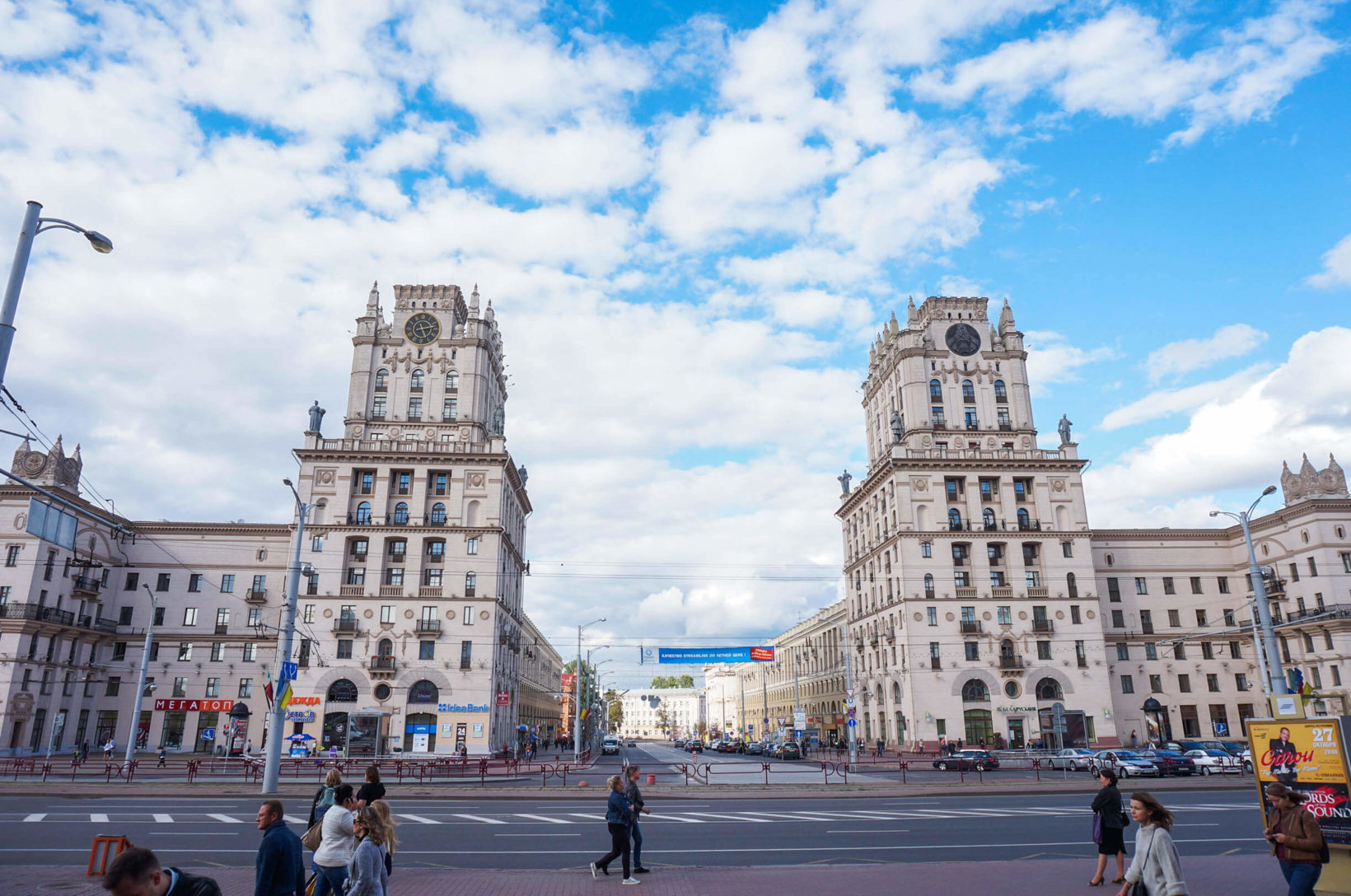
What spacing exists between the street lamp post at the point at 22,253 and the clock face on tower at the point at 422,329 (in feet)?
193

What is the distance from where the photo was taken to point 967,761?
48.5 metres

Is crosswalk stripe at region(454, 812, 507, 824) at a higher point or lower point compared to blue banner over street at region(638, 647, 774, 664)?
lower

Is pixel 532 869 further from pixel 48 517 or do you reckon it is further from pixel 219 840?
pixel 48 517

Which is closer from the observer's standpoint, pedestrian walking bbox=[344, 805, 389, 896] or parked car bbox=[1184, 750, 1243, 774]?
pedestrian walking bbox=[344, 805, 389, 896]

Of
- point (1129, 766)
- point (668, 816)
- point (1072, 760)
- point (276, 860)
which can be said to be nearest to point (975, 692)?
point (1072, 760)

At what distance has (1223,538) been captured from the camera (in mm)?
73750

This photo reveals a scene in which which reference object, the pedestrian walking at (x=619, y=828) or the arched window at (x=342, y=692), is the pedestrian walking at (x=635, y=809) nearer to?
the pedestrian walking at (x=619, y=828)

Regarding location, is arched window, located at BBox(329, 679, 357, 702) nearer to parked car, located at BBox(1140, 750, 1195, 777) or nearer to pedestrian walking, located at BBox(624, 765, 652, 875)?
parked car, located at BBox(1140, 750, 1195, 777)

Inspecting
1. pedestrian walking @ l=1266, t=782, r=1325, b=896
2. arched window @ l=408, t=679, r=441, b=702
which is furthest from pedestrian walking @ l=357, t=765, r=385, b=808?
arched window @ l=408, t=679, r=441, b=702

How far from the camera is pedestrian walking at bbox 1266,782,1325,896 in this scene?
32.3 ft

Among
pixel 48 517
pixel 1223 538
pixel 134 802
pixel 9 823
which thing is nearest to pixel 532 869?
pixel 48 517

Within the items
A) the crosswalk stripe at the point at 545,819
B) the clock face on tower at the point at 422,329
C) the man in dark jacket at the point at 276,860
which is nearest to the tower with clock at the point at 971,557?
the clock face on tower at the point at 422,329

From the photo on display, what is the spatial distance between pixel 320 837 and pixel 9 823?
60.1ft

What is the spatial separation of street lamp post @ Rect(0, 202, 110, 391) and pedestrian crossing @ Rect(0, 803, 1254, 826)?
1458 centimetres
